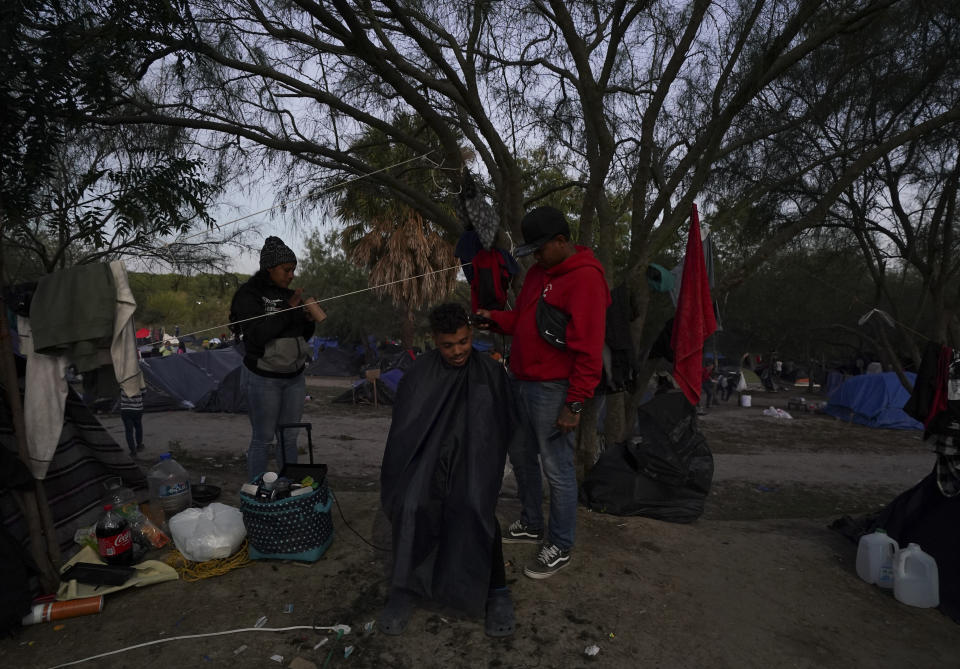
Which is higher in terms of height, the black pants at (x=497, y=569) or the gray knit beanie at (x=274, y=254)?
the gray knit beanie at (x=274, y=254)

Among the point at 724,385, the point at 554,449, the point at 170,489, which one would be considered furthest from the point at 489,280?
Result: the point at 724,385

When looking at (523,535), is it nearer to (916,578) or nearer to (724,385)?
(916,578)

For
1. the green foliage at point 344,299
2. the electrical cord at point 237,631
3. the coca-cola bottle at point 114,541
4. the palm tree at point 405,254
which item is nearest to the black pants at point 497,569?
the electrical cord at point 237,631

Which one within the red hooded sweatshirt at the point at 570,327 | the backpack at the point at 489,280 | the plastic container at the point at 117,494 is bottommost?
the plastic container at the point at 117,494

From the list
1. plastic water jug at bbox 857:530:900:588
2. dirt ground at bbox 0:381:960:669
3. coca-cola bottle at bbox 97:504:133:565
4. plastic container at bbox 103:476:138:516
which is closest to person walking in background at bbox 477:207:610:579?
dirt ground at bbox 0:381:960:669

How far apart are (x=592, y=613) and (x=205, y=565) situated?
2012 millimetres

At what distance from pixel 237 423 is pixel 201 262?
3.65 meters

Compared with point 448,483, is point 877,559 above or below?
below

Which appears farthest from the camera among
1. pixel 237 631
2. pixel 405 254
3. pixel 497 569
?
pixel 405 254

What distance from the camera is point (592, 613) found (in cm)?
239

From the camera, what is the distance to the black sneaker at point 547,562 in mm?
2672

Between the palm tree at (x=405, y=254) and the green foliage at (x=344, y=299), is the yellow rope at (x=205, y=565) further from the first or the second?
the green foliage at (x=344, y=299)

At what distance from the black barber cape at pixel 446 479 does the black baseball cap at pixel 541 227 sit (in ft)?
2.38

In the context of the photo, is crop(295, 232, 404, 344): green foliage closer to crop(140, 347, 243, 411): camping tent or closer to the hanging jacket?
crop(140, 347, 243, 411): camping tent
